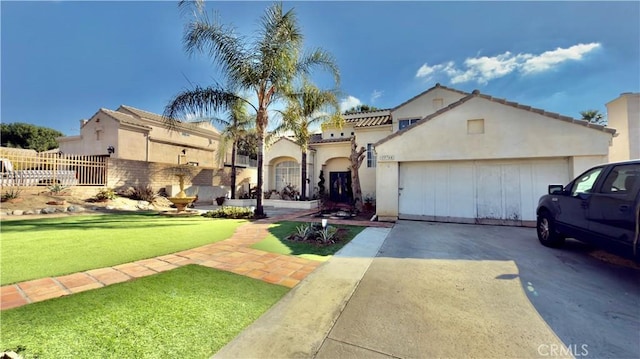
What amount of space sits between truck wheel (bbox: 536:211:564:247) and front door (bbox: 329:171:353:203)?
458 inches

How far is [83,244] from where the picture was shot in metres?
5.63

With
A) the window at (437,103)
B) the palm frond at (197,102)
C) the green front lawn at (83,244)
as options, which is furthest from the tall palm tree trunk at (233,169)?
the window at (437,103)

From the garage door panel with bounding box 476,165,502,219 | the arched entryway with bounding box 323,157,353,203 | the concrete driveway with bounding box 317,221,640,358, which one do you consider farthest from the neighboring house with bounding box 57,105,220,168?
the concrete driveway with bounding box 317,221,640,358

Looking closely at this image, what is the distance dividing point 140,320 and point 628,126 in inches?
754

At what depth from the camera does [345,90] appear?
12500mm

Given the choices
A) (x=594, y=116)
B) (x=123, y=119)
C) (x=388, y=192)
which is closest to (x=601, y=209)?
(x=388, y=192)

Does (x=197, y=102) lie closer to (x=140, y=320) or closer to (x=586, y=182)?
(x=140, y=320)

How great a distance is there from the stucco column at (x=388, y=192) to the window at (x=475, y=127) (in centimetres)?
315

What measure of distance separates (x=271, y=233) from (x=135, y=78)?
18713mm

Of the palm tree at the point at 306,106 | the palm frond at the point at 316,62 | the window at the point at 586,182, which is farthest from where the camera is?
the palm tree at the point at 306,106

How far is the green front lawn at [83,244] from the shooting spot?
4.11 meters

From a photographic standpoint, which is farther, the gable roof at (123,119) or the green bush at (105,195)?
the gable roof at (123,119)

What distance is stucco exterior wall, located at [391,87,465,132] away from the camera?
15.5m

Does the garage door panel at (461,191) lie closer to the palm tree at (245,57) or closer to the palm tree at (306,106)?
the palm tree at (306,106)
